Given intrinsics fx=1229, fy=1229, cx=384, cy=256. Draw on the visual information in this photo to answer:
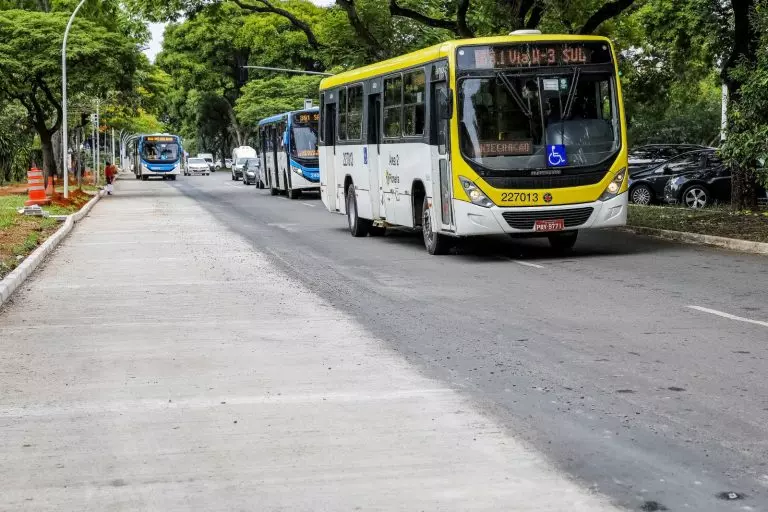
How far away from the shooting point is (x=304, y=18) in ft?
248

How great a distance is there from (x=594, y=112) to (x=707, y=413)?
422 inches

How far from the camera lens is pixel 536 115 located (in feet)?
55.4

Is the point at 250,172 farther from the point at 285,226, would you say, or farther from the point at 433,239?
the point at 433,239

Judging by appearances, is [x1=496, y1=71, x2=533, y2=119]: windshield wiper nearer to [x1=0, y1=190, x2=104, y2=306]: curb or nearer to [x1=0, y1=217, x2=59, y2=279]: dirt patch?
[x1=0, y1=190, x2=104, y2=306]: curb

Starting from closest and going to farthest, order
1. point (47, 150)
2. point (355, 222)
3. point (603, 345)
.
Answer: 1. point (603, 345)
2. point (355, 222)
3. point (47, 150)

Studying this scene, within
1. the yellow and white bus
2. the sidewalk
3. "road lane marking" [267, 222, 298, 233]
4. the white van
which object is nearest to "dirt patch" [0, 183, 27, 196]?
"road lane marking" [267, 222, 298, 233]

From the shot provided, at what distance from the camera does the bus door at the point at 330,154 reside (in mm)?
24084

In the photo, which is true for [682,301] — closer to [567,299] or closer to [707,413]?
[567,299]

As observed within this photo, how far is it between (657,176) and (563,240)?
12817 mm

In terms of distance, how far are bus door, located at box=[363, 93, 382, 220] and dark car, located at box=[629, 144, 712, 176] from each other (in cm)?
1293

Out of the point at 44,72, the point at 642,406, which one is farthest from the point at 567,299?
the point at 44,72

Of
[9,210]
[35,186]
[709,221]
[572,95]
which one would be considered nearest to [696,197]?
[709,221]

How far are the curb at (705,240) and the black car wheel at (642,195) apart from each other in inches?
343

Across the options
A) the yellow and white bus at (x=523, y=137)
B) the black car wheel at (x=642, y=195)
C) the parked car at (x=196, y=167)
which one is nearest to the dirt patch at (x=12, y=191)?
the black car wheel at (x=642, y=195)
